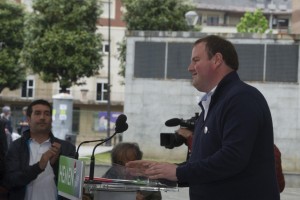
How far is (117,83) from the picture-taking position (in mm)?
71500

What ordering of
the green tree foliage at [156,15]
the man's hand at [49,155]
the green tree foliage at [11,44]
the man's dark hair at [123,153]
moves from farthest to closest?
the green tree foliage at [11,44]
the green tree foliage at [156,15]
the man's dark hair at [123,153]
the man's hand at [49,155]

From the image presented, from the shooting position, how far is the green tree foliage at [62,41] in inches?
2199

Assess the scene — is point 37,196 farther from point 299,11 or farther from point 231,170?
point 299,11

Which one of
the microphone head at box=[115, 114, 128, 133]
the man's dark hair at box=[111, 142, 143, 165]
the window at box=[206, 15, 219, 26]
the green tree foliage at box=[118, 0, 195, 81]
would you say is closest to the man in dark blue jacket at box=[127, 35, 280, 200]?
the microphone head at box=[115, 114, 128, 133]

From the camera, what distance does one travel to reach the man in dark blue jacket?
13.0 ft

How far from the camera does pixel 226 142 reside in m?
3.99

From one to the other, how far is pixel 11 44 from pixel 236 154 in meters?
58.5

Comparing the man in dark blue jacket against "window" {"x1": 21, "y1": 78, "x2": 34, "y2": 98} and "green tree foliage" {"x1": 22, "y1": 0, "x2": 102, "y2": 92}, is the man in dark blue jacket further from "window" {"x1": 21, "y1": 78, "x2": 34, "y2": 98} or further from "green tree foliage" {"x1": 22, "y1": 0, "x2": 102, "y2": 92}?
"window" {"x1": 21, "y1": 78, "x2": 34, "y2": 98}

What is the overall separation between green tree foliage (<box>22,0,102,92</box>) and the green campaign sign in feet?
166

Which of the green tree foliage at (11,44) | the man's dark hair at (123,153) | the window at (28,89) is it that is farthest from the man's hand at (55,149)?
the window at (28,89)

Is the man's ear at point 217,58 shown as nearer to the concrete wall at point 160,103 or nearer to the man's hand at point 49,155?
the man's hand at point 49,155

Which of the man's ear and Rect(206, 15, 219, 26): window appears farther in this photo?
Rect(206, 15, 219, 26): window

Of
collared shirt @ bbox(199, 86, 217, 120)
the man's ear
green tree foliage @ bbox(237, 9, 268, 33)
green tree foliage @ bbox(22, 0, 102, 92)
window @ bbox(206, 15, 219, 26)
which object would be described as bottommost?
collared shirt @ bbox(199, 86, 217, 120)

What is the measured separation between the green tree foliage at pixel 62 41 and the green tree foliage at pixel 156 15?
9.34 feet
